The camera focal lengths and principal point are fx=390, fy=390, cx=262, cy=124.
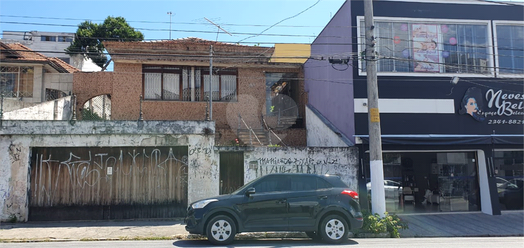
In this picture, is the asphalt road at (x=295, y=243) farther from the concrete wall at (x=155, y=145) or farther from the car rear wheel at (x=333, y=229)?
the concrete wall at (x=155, y=145)

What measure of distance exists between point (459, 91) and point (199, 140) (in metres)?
9.51

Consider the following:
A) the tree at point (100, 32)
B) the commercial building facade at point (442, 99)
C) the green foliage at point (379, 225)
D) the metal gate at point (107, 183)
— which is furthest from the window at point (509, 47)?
the tree at point (100, 32)

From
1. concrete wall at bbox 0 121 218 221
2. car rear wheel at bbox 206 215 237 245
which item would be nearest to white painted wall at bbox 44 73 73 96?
concrete wall at bbox 0 121 218 221

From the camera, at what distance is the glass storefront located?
13891 mm

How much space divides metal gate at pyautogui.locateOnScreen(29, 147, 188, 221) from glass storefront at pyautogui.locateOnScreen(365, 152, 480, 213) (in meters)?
7.31

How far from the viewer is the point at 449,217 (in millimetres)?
13281

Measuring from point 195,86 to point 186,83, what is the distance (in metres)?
0.47

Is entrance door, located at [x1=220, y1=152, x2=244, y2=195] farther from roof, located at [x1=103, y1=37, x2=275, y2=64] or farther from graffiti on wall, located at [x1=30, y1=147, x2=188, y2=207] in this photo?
roof, located at [x1=103, y1=37, x2=275, y2=64]

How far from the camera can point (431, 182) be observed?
1431 centimetres

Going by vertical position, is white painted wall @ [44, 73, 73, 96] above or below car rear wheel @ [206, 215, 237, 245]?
above

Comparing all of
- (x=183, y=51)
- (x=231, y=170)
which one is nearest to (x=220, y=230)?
(x=231, y=170)

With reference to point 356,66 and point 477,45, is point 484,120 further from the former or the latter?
point 356,66

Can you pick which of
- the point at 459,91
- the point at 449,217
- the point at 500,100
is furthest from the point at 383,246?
the point at 500,100

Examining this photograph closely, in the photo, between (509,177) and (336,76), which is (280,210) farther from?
(509,177)
